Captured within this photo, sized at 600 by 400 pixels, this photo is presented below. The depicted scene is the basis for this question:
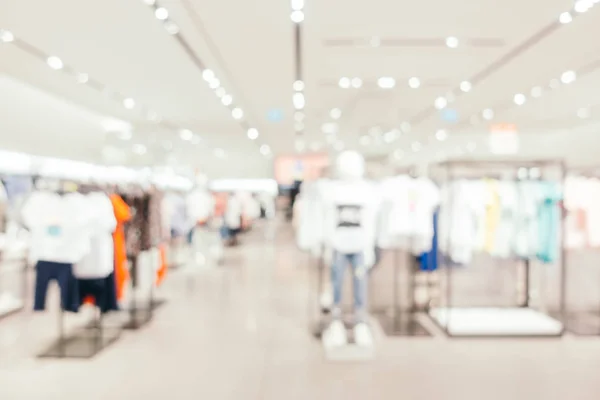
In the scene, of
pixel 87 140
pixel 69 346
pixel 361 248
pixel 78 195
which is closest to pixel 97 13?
pixel 78 195

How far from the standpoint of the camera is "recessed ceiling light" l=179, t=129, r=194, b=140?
1722cm

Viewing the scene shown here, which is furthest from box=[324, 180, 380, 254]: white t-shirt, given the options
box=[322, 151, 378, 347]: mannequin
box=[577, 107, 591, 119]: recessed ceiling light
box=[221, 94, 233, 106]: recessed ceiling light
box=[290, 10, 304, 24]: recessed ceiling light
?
box=[577, 107, 591, 119]: recessed ceiling light

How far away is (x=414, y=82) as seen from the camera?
33.1 ft

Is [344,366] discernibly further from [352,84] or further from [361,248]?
[352,84]

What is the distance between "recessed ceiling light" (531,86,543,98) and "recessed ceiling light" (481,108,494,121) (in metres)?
1.94

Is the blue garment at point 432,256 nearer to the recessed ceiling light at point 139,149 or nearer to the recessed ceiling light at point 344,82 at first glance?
the recessed ceiling light at point 344,82

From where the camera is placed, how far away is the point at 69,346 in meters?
4.75

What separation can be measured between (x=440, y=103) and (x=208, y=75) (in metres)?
5.67

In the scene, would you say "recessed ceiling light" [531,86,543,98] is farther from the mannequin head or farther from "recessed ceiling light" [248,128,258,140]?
"recessed ceiling light" [248,128,258,140]

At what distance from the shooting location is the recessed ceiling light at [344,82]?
385 inches

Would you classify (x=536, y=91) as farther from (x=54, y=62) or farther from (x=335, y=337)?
(x=54, y=62)

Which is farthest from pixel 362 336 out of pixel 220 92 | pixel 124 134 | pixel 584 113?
pixel 124 134

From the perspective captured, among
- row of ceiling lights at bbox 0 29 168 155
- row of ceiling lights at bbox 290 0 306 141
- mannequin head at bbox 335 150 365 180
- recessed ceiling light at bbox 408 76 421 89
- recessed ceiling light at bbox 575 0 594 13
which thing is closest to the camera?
mannequin head at bbox 335 150 365 180

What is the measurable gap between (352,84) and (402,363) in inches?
269
